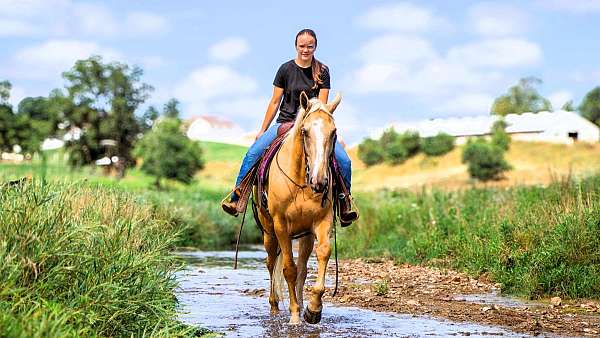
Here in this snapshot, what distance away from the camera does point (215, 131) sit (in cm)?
16425

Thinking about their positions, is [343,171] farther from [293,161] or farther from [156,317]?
[156,317]

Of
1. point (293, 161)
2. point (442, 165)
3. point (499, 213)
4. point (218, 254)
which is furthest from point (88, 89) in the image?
point (293, 161)

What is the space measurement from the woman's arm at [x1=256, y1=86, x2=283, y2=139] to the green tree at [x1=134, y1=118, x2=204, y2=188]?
64.3m

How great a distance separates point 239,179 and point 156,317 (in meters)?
3.32

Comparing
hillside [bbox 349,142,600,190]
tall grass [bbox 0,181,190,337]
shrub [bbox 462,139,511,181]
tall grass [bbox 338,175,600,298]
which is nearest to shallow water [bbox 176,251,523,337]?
tall grass [bbox 0,181,190,337]

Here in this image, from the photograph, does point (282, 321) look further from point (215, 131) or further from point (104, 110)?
point (215, 131)

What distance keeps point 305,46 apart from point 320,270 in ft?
8.78

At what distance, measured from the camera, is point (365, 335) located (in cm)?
870

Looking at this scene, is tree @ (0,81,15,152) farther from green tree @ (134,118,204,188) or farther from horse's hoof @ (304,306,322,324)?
horse's hoof @ (304,306,322,324)

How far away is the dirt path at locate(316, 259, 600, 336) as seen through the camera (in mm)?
9492

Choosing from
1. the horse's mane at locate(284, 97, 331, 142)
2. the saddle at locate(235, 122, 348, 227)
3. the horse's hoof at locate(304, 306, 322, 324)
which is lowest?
the horse's hoof at locate(304, 306, 322, 324)

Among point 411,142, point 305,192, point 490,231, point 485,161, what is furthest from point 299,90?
point 411,142

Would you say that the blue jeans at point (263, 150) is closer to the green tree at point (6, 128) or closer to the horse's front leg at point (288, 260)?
the horse's front leg at point (288, 260)

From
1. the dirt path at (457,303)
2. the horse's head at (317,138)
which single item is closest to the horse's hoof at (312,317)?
the horse's head at (317,138)
